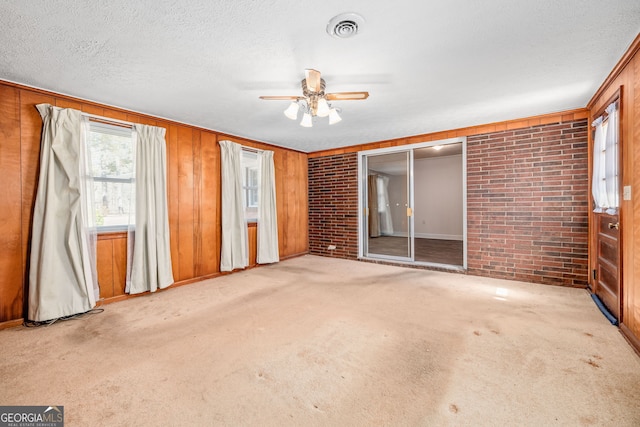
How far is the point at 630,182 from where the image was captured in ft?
7.19

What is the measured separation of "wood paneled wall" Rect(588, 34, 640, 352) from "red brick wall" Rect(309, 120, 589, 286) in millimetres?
1254

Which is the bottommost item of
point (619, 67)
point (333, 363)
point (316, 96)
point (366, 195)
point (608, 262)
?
point (333, 363)

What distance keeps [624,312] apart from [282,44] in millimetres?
3533

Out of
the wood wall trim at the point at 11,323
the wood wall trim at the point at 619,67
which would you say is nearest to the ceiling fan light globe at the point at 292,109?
the wood wall trim at the point at 619,67

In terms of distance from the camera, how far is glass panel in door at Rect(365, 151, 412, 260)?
17.3ft

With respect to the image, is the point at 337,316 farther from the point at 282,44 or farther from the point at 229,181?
the point at 229,181

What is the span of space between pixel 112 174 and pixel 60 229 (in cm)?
79

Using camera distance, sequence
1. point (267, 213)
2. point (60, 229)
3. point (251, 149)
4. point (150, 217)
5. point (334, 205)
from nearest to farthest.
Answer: point (60, 229)
point (150, 217)
point (251, 149)
point (267, 213)
point (334, 205)

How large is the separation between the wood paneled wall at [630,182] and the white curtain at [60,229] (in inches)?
192

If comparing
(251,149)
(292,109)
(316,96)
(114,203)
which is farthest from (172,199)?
(316,96)

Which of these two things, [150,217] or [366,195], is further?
[366,195]

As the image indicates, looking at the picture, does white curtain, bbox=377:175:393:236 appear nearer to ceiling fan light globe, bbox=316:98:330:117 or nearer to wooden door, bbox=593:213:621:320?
wooden door, bbox=593:213:621:320

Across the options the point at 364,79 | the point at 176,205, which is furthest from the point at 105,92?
the point at 364,79

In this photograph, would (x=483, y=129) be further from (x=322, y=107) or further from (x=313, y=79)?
(x=313, y=79)
